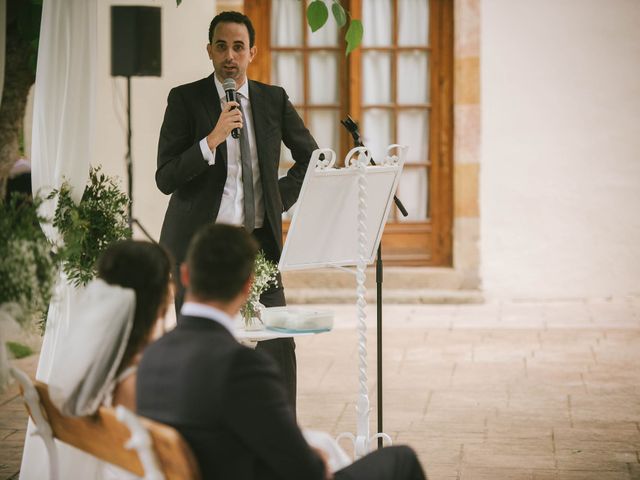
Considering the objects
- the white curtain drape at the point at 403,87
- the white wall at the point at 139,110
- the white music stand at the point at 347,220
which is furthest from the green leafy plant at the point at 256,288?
the white curtain drape at the point at 403,87

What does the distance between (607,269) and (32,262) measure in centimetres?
696

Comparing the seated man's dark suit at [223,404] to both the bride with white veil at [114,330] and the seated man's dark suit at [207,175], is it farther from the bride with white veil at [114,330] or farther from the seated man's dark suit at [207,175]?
the seated man's dark suit at [207,175]

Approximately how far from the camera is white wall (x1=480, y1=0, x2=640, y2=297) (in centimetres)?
883

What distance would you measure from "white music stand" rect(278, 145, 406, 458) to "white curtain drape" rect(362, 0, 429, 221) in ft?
16.9

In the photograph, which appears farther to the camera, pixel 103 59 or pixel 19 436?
pixel 103 59

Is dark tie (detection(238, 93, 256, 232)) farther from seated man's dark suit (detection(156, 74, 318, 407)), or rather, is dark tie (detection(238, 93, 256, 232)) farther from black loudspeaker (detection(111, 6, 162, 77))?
black loudspeaker (detection(111, 6, 162, 77))

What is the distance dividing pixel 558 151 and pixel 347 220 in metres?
5.41

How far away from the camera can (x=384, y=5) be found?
906 centimetres

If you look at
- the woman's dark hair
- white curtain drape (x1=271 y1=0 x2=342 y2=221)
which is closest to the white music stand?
the woman's dark hair

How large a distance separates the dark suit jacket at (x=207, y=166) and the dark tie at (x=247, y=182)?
51 mm

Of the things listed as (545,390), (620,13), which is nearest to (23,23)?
(545,390)

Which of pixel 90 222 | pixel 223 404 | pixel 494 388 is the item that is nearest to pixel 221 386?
pixel 223 404

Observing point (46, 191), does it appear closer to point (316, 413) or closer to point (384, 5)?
point (316, 413)

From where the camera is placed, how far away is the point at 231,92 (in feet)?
13.3
